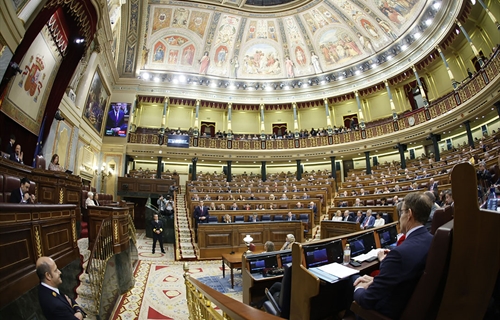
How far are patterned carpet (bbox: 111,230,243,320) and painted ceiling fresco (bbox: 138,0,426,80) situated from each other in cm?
1480

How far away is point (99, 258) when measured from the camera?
157 inches

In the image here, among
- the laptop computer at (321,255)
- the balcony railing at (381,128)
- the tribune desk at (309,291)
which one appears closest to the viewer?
the tribune desk at (309,291)

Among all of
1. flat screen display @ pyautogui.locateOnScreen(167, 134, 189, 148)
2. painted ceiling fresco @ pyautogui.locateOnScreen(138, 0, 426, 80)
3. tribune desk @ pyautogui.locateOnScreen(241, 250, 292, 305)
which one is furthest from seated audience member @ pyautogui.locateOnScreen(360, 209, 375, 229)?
painted ceiling fresco @ pyautogui.locateOnScreen(138, 0, 426, 80)

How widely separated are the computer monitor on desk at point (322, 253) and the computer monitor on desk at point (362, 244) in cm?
27

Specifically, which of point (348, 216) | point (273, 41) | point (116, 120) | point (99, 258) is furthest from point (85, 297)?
point (273, 41)

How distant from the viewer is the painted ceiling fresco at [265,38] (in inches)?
630

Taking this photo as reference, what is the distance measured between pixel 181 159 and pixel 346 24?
49.3ft

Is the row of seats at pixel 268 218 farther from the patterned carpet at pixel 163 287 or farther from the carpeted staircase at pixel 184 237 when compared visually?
the patterned carpet at pixel 163 287

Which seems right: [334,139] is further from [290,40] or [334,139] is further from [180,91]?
[180,91]

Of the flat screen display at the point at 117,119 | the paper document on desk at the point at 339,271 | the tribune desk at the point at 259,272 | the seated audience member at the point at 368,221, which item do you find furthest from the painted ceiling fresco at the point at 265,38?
the paper document on desk at the point at 339,271

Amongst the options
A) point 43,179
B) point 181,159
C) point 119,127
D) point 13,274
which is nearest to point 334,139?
point 181,159

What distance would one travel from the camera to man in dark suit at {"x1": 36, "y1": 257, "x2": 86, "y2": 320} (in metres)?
1.94

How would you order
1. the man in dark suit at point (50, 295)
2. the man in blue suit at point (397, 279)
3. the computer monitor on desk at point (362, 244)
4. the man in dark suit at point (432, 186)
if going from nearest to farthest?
the man in blue suit at point (397, 279)
the man in dark suit at point (50, 295)
the computer monitor on desk at point (362, 244)
the man in dark suit at point (432, 186)

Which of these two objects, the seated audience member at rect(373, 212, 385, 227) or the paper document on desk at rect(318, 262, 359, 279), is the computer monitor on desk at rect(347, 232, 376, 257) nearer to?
the paper document on desk at rect(318, 262, 359, 279)
